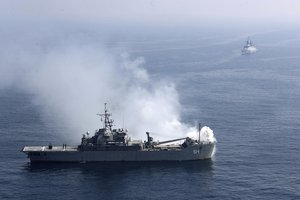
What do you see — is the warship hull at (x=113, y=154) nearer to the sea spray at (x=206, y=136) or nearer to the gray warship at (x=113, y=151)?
the gray warship at (x=113, y=151)

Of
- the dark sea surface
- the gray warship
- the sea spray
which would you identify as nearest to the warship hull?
the gray warship

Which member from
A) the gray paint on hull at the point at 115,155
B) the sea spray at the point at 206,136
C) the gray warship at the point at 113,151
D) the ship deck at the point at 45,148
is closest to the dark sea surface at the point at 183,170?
the gray paint on hull at the point at 115,155

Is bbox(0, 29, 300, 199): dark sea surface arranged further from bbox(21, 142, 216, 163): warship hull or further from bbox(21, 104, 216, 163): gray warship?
bbox(21, 104, 216, 163): gray warship

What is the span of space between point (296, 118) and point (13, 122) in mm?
98564

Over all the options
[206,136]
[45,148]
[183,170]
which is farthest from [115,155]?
[206,136]

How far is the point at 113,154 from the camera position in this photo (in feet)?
411

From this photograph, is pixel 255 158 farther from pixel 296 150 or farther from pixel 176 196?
pixel 176 196

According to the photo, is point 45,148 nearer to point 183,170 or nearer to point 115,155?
point 115,155

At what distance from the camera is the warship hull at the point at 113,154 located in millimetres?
124500

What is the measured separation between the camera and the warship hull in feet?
408

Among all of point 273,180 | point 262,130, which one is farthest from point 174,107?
point 273,180

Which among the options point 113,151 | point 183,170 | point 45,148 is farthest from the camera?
point 45,148

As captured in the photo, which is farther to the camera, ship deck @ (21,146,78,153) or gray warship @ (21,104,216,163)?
gray warship @ (21,104,216,163)

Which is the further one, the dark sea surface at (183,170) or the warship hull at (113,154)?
the warship hull at (113,154)
